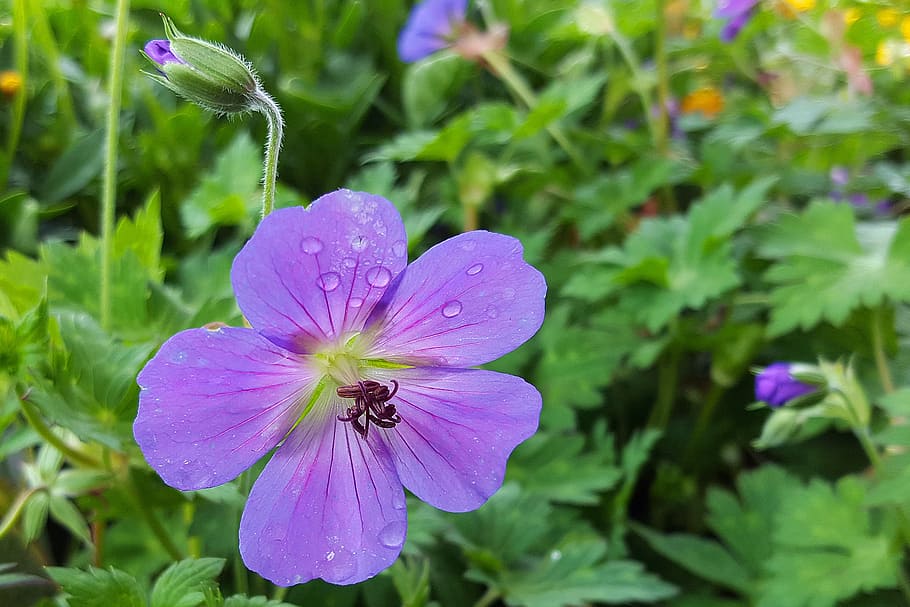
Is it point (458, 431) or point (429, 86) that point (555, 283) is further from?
point (458, 431)

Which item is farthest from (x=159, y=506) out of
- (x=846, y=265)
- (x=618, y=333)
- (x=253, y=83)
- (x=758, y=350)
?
(x=846, y=265)

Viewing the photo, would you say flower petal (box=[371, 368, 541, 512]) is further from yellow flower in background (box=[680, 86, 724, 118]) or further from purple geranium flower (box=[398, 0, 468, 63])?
yellow flower in background (box=[680, 86, 724, 118])

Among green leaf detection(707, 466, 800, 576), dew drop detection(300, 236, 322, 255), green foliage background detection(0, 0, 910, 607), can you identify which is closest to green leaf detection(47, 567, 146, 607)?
green foliage background detection(0, 0, 910, 607)

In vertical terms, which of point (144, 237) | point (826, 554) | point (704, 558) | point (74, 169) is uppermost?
point (144, 237)

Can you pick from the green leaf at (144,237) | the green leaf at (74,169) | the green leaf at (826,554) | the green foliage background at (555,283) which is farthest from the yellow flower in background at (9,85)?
the green leaf at (826,554)

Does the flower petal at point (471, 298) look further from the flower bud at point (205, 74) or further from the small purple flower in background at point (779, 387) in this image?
the small purple flower in background at point (779, 387)

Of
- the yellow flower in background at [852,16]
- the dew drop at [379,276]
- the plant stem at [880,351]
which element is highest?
the dew drop at [379,276]

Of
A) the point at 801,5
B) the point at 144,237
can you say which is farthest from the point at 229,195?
the point at 801,5
